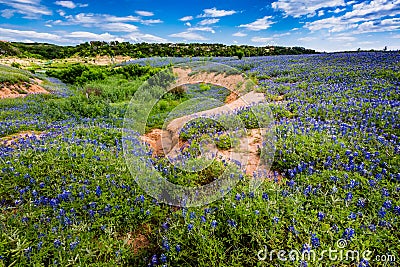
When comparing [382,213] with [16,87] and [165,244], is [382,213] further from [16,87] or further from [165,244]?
[16,87]

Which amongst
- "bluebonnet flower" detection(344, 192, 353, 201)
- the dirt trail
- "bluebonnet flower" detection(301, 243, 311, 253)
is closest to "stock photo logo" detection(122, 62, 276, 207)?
the dirt trail

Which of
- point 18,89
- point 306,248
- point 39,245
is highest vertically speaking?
point 306,248

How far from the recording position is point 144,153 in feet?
17.4

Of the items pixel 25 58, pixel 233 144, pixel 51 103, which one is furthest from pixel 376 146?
pixel 25 58

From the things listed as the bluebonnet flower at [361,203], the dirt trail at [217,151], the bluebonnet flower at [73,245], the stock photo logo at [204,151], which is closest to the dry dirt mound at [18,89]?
the stock photo logo at [204,151]

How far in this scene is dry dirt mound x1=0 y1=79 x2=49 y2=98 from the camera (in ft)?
51.4

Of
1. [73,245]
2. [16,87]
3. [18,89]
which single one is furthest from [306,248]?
[16,87]

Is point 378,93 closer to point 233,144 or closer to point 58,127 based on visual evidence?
point 233,144

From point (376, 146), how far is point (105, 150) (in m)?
5.09
